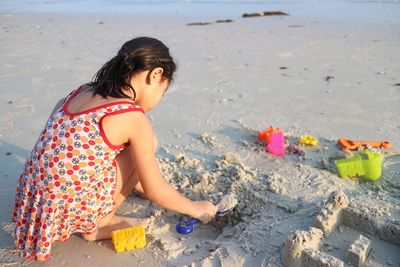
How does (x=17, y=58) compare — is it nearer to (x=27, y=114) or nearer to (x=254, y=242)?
(x=27, y=114)

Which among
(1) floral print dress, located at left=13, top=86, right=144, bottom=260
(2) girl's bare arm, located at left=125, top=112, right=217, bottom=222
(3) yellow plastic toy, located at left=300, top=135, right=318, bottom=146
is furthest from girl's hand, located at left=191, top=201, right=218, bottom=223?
(3) yellow plastic toy, located at left=300, top=135, right=318, bottom=146

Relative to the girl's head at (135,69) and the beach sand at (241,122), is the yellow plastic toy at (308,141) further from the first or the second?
the girl's head at (135,69)

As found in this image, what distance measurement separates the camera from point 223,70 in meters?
4.84

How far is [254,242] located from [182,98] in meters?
2.24

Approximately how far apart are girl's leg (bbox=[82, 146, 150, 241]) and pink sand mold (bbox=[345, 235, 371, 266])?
1.04 m

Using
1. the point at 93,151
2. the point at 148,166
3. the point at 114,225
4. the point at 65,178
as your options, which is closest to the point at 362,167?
the point at 148,166

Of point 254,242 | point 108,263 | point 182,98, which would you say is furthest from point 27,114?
point 254,242

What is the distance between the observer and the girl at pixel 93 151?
1.73 m

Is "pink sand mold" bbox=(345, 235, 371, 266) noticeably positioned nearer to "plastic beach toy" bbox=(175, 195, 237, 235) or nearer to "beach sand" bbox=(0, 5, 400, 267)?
"beach sand" bbox=(0, 5, 400, 267)

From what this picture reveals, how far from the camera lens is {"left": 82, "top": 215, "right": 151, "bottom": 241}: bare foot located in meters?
2.05

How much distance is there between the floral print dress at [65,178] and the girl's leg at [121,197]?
50 mm

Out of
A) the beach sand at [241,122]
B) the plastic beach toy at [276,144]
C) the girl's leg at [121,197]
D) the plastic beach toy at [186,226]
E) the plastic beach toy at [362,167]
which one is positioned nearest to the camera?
the girl's leg at [121,197]

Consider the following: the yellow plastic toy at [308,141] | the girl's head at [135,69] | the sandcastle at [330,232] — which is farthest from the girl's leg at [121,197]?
the yellow plastic toy at [308,141]

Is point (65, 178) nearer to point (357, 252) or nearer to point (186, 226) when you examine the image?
point (186, 226)
